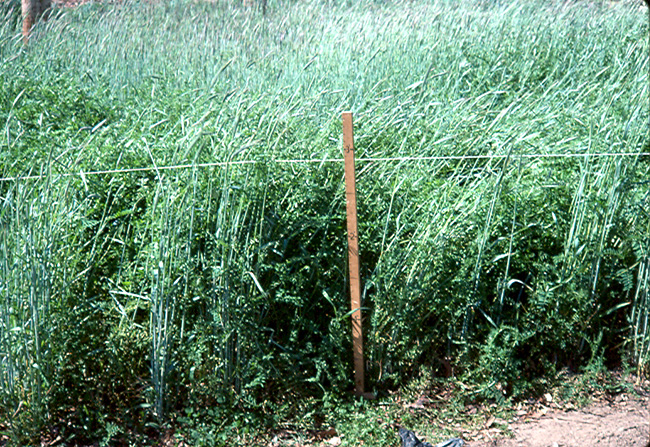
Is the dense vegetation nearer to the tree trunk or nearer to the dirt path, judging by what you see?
the dirt path

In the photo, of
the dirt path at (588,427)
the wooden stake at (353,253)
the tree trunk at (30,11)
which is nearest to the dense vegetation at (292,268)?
the wooden stake at (353,253)

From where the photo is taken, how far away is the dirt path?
8.98ft

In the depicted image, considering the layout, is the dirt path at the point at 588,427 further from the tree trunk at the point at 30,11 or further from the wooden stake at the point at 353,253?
the tree trunk at the point at 30,11

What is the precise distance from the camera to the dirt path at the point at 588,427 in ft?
8.98

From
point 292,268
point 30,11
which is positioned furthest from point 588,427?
point 30,11

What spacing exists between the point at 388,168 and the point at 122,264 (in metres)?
1.56

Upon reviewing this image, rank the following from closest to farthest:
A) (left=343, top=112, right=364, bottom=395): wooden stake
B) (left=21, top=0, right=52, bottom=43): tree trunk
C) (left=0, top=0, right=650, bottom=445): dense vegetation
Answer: (left=0, top=0, right=650, bottom=445): dense vegetation → (left=343, top=112, right=364, bottom=395): wooden stake → (left=21, top=0, right=52, bottom=43): tree trunk

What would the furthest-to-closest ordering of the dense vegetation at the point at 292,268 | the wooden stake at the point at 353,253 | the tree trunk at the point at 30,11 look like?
1. the tree trunk at the point at 30,11
2. the wooden stake at the point at 353,253
3. the dense vegetation at the point at 292,268

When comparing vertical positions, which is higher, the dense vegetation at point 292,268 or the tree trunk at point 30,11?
the tree trunk at point 30,11

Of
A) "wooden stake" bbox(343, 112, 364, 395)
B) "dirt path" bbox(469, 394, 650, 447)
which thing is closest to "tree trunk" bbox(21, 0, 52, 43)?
"wooden stake" bbox(343, 112, 364, 395)

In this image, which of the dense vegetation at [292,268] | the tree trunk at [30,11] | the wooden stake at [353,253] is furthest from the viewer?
the tree trunk at [30,11]

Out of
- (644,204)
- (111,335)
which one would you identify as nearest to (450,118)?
(644,204)

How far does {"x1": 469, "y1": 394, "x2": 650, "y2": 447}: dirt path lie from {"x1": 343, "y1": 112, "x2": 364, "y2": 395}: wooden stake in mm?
616

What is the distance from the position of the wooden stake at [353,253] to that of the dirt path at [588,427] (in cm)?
62
